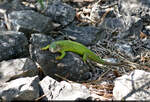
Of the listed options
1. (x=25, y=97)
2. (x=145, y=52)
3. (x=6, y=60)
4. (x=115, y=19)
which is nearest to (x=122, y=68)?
(x=145, y=52)

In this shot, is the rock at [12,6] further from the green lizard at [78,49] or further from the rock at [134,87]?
the rock at [134,87]

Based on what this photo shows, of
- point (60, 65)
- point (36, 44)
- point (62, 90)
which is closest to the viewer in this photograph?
point (62, 90)

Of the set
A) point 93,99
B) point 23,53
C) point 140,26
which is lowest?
point 93,99

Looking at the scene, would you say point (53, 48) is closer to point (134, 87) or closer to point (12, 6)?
point (134, 87)

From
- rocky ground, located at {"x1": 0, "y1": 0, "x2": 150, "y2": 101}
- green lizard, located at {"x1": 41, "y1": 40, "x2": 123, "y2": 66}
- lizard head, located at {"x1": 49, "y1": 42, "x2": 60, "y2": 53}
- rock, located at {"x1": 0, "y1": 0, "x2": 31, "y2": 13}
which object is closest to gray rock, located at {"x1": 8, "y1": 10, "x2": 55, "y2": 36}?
rocky ground, located at {"x1": 0, "y1": 0, "x2": 150, "y2": 101}

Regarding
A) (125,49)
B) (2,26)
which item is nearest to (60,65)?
(125,49)

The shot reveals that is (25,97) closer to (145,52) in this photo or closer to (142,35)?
(145,52)

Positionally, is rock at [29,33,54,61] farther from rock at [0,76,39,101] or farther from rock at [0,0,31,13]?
rock at [0,0,31,13]
